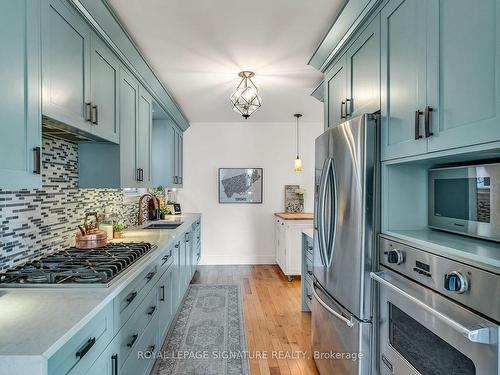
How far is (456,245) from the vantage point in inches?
43.9

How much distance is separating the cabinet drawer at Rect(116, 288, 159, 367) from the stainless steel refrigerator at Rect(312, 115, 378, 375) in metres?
1.15

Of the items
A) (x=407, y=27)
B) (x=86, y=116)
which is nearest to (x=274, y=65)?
(x=407, y=27)

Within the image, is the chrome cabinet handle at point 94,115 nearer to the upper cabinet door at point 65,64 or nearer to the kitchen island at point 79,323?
the upper cabinet door at point 65,64

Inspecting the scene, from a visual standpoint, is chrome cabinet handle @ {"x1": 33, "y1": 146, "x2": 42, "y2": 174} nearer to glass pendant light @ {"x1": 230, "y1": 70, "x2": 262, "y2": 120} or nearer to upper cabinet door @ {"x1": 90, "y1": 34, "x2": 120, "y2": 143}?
upper cabinet door @ {"x1": 90, "y1": 34, "x2": 120, "y2": 143}

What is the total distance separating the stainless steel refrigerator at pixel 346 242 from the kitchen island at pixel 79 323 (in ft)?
3.82

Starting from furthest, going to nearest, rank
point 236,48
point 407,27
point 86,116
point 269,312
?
point 269,312 → point 236,48 → point 86,116 → point 407,27

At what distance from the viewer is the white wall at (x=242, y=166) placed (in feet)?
17.1

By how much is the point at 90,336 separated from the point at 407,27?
73.5 inches

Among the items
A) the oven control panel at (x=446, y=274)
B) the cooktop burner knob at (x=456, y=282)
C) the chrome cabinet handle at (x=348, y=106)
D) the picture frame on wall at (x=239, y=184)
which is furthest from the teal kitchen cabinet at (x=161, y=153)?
the cooktop burner knob at (x=456, y=282)

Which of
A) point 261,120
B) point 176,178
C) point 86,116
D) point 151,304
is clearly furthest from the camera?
point 261,120

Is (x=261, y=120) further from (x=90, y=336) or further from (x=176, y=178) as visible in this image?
(x=90, y=336)

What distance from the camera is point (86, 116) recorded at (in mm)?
1746

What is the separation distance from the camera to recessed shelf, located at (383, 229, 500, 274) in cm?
91

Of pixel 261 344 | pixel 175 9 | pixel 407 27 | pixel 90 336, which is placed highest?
pixel 175 9
